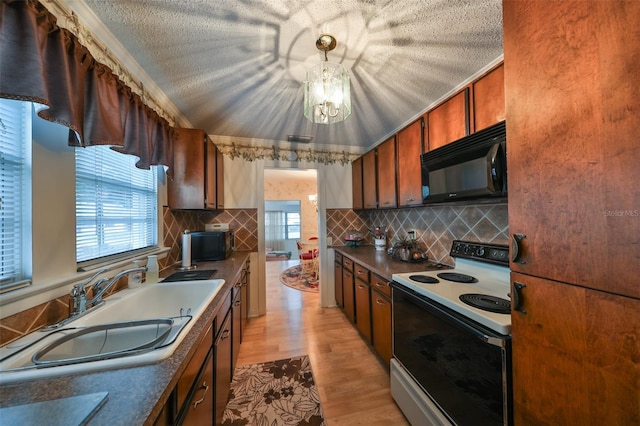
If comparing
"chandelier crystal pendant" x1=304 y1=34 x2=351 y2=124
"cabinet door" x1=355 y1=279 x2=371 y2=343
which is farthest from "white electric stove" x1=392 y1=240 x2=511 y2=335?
"chandelier crystal pendant" x1=304 y1=34 x2=351 y2=124

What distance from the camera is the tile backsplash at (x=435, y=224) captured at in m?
1.59

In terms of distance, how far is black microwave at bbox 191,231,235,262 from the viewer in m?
2.28

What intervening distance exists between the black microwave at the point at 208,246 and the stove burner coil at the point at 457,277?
7.01 feet

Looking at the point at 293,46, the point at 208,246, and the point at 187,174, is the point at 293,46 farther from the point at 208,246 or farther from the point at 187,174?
the point at 208,246

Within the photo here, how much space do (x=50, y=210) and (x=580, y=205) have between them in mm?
2034

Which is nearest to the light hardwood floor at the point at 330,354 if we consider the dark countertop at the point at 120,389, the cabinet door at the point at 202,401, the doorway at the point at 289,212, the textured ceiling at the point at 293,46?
the cabinet door at the point at 202,401

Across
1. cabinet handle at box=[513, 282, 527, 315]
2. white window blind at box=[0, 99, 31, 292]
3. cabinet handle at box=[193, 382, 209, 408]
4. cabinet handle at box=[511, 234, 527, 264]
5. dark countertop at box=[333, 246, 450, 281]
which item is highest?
white window blind at box=[0, 99, 31, 292]

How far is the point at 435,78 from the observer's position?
170cm

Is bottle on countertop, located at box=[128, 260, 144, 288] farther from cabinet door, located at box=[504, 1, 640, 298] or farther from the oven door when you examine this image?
cabinet door, located at box=[504, 1, 640, 298]

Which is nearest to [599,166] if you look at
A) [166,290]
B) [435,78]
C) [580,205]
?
[580,205]

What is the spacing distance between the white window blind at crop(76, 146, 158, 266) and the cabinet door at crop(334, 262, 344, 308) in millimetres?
2176

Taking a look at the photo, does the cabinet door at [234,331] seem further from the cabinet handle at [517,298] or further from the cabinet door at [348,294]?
the cabinet handle at [517,298]

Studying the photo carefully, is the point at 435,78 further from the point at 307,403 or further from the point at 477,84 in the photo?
the point at 307,403

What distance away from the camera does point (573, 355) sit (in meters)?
0.67
